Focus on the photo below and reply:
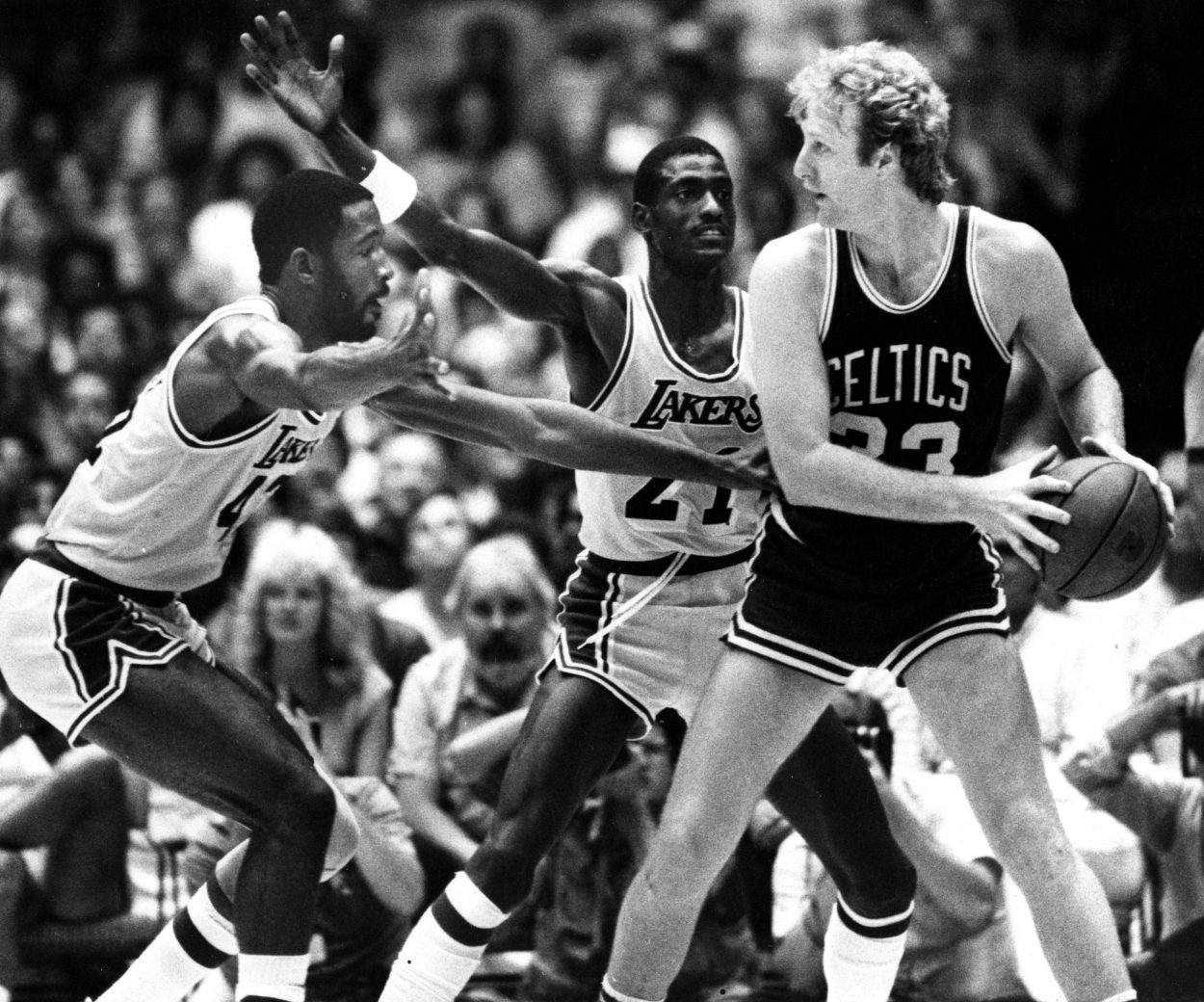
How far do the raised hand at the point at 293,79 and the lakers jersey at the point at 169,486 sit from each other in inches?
37.3

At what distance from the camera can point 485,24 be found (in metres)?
12.6

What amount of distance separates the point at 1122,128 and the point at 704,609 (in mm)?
6383

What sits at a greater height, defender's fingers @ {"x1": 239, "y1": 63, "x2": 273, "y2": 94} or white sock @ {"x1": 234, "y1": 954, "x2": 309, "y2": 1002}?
defender's fingers @ {"x1": 239, "y1": 63, "x2": 273, "y2": 94}

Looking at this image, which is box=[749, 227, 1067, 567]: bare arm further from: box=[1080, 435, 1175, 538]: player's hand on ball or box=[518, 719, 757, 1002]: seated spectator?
box=[518, 719, 757, 1002]: seated spectator

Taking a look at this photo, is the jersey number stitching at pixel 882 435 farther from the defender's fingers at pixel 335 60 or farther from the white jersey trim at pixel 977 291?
the defender's fingers at pixel 335 60

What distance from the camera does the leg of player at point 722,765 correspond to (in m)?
→ 4.73

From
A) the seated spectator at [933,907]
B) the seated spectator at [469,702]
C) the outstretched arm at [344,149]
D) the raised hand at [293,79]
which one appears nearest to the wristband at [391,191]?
the outstretched arm at [344,149]

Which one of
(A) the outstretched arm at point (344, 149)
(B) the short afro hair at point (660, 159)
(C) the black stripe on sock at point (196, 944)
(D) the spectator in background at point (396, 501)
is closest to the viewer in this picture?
(C) the black stripe on sock at point (196, 944)

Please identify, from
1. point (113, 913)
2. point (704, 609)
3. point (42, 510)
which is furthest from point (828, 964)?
point (42, 510)

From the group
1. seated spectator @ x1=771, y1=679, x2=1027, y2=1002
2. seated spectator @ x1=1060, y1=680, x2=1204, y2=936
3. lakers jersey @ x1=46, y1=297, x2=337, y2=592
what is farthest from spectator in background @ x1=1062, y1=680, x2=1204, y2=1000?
lakers jersey @ x1=46, y1=297, x2=337, y2=592

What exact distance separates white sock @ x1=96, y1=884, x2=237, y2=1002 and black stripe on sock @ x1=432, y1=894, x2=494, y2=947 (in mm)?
502

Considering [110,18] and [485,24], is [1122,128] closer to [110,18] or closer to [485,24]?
[485,24]

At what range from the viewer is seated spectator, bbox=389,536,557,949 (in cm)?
668

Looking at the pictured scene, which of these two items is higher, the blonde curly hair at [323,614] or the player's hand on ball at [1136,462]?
the player's hand on ball at [1136,462]
